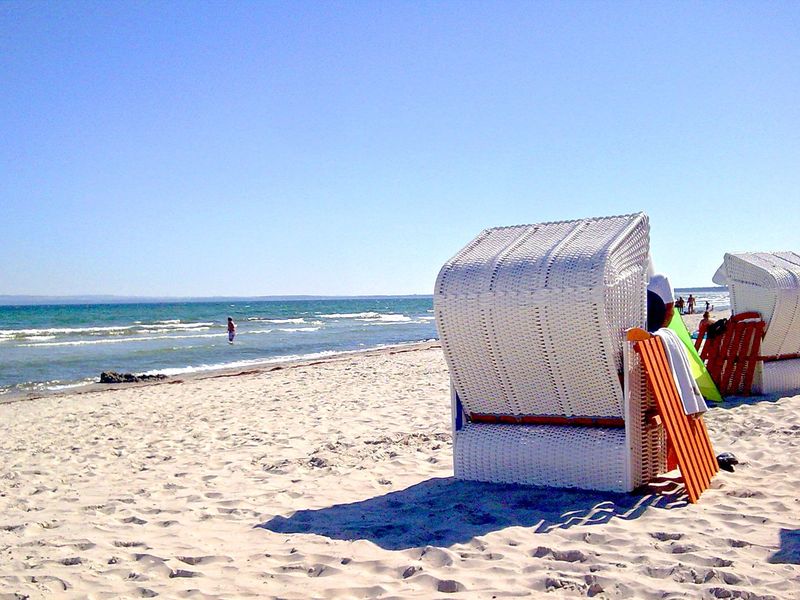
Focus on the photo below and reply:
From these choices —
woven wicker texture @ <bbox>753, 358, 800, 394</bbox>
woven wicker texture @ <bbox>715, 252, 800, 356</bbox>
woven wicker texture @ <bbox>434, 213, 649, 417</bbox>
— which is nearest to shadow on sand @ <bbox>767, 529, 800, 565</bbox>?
woven wicker texture @ <bbox>434, 213, 649, 417</bbox>

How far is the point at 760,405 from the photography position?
24.8ft

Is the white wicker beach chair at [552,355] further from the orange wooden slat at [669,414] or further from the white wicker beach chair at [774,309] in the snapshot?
the white wicker beach chair at [774,309]

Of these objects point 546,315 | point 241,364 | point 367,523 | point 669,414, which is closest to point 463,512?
point 367,523

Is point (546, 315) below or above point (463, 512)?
above

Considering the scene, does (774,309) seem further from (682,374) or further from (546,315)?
(546,315)

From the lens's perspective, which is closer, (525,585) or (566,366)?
(525,585)

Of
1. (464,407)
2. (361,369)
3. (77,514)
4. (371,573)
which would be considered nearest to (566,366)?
(464,407)

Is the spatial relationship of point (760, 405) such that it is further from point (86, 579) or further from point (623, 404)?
point (86, 579)

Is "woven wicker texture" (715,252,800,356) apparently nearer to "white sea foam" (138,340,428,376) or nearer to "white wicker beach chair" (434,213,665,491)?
"white wicker beach chair" (434,213,665,491)

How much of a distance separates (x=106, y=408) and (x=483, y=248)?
7793 mm

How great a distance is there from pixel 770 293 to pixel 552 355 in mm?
5164

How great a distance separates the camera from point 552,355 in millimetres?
4367

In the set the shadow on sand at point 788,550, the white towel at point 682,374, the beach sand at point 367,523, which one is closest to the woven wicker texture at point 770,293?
the beach sand at point 367,523

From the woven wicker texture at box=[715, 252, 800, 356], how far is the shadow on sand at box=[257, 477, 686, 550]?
4511 mm
